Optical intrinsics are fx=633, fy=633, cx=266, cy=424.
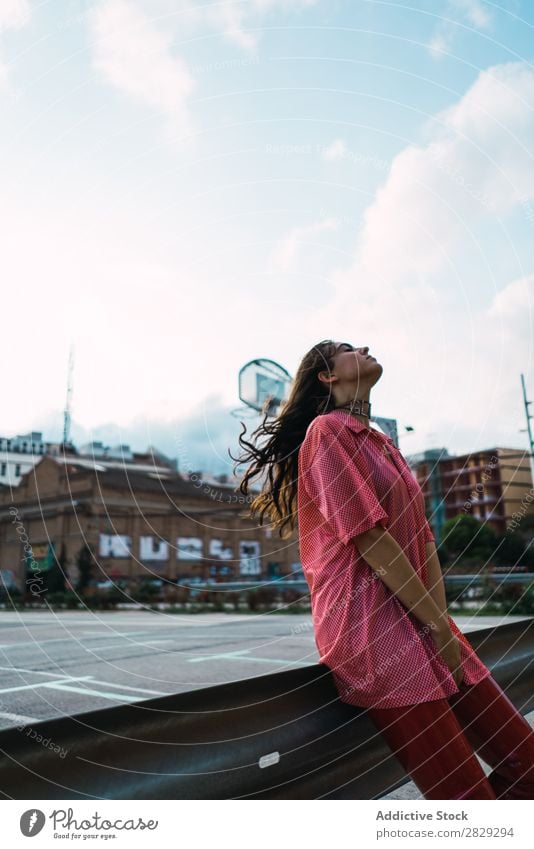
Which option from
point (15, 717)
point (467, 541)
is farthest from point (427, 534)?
point (467, 541)

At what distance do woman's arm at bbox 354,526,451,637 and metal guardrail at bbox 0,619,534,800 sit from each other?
1.07 feet

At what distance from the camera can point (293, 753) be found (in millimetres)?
1559

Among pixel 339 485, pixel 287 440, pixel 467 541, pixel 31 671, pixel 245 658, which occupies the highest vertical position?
pixel 287 440

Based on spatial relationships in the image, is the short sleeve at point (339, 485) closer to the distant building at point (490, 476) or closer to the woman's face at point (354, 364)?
the woman's face at point (354, 364)

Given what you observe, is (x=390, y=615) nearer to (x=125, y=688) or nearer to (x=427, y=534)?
(x=427, y=534)

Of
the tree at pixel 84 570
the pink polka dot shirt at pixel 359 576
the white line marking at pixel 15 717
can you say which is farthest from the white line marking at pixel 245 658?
the tree at pixel 84 570

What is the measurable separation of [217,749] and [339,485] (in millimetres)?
651

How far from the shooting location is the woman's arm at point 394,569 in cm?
150

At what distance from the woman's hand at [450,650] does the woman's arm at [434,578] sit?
66 millimetres

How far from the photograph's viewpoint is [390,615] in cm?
152

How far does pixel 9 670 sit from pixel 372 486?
7038 millimetres

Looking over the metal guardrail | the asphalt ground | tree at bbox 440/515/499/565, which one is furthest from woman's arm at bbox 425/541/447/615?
tree at bbox 440/515/499/565

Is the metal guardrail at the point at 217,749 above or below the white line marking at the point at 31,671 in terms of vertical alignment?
above

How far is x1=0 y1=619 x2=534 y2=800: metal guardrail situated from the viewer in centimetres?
109
